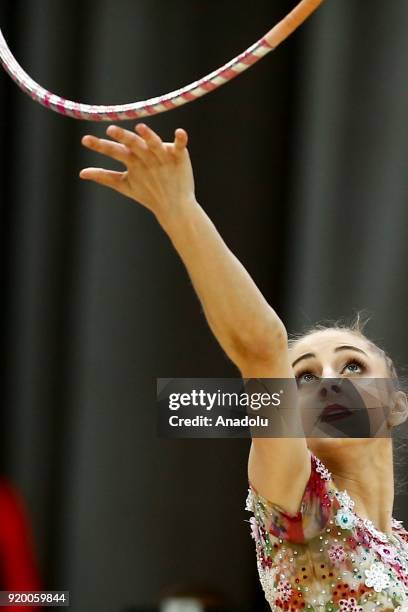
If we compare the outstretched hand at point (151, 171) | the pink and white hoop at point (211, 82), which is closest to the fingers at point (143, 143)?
the outstretched hand at point (151, 171)

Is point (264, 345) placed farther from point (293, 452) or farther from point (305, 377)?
point (305, 377)

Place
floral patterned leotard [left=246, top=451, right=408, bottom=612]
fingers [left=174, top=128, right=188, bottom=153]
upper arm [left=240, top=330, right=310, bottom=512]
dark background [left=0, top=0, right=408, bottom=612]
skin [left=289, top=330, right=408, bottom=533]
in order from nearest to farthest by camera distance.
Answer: fingers [left=174, top=128, right=188, bottom=153] → upper arm [left=240, top=330, right=310, bottom=512] → floral patterned leotard [left=246, top=451, right=408, bottom=612] → skin [left=289, top=330, right=408, bottom=533] → dark background [left=0, top=0, right=408, bottom=612]

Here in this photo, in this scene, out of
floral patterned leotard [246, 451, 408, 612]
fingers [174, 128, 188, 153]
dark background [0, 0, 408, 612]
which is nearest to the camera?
→ fingers [174, 128, 188, 153]

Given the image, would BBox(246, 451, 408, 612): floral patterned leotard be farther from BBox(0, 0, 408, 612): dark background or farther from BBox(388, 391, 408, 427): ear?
BBox(0, 0, 408, 612): dark background

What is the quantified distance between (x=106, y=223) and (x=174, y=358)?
26cm

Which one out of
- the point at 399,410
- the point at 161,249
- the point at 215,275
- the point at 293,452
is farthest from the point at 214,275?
the point at 161,249

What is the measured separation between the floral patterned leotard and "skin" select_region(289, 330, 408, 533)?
7 cm

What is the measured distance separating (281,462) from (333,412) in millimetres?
160

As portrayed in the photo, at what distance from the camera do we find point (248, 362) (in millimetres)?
903

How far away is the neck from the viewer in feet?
3.71

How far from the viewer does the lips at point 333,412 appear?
1105mm

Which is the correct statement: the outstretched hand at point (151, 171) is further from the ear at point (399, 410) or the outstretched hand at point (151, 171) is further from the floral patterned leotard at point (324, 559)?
the ear at point (399, 410)

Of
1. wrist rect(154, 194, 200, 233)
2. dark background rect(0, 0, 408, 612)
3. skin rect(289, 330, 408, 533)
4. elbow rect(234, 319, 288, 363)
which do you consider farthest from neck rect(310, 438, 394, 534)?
dark background rect(0, 0, 408, 612)

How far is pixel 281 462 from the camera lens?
3.16 feet
